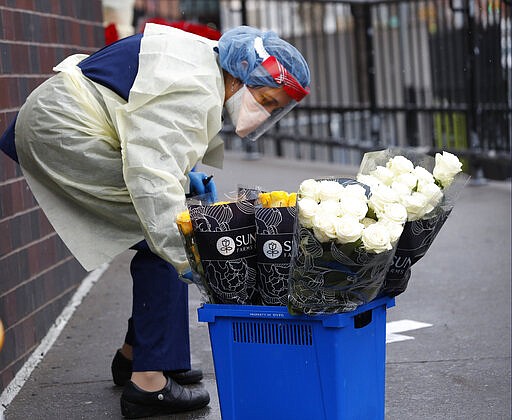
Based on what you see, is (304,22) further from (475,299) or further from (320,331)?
(320,331)

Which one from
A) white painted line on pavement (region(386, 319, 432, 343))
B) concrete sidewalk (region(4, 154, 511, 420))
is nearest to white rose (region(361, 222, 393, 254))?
concrete sidewalk (region(4, 154, 511, 420))

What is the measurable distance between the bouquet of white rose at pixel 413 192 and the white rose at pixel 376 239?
4.0 inches

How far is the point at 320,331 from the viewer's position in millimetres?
3229

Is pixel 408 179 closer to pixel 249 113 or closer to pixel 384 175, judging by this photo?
pixel 384 175

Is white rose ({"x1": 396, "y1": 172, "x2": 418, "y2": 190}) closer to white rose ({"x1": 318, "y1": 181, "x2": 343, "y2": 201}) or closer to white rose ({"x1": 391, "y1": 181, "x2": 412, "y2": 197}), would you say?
white rose ({"x1": 391, "y1": 181, "x2": 412, "y2": 197})

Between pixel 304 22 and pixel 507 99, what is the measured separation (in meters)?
3.12

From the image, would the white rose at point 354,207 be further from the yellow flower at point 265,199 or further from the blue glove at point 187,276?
the blue glove at point 187,276

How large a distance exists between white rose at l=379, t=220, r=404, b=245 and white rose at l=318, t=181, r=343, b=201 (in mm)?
144

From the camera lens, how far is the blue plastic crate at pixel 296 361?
323cm

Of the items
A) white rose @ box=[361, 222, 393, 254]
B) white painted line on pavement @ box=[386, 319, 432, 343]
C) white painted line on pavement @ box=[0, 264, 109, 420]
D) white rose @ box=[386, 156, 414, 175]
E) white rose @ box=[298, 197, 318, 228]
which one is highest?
white rose @ box=[386, 156, 414, 175]

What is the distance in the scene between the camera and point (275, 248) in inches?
130

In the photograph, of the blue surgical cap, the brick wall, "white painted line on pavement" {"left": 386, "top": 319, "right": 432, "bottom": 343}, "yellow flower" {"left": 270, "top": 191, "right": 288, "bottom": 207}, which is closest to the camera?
"yellow flower" {"left": 270, "top": 191, "right": 288, "bottom": 207}

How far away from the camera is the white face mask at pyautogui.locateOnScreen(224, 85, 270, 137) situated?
3865mm

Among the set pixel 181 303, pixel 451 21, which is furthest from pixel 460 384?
pixel 451 21
